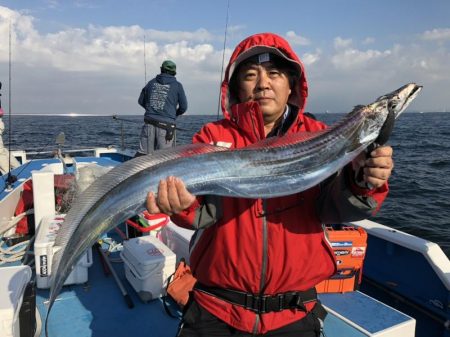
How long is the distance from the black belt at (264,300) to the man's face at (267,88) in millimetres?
1322

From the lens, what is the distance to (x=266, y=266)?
2432 millimetres

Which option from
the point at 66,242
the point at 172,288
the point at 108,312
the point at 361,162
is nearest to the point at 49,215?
the point at 108,312

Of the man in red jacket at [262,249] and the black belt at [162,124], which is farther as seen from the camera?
the black belt at [162,124]

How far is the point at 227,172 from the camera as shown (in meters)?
2.26

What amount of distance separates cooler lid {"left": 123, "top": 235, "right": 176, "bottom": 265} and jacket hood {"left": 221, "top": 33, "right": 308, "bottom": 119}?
7.58 ft

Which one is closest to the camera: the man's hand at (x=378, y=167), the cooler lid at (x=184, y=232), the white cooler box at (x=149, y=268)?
the man's hand at (x=378, y=167)

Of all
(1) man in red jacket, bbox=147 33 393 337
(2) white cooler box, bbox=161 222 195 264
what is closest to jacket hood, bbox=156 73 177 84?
(2) white cooler box, bbox=161 222 195 264

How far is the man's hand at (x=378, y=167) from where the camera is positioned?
7.04ft

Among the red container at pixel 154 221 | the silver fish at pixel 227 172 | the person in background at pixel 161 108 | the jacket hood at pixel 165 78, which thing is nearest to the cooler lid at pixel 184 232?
the red container at pixel 154 221

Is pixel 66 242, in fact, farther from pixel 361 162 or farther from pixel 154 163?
pixel 361 162

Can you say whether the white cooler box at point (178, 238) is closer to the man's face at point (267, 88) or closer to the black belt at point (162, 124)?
the man's face at point (267, 88)

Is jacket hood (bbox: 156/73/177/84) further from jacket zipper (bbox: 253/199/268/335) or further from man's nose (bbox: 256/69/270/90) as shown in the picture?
jacket zipper (bbox: 253/199/268/335)

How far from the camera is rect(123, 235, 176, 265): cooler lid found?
14.5ft

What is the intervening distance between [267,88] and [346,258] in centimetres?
280
